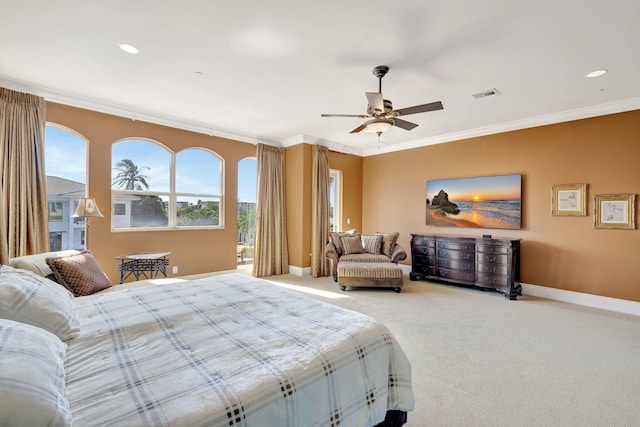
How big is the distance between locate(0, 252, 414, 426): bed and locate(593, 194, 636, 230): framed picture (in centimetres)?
436

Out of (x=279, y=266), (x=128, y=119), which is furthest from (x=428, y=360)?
(x=128, y=119)

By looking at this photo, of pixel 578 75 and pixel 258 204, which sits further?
pixel 258 204

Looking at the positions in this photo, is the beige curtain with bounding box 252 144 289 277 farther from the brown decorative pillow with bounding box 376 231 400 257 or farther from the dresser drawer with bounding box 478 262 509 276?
the dresser drawer with bounding box 478 262 509 276

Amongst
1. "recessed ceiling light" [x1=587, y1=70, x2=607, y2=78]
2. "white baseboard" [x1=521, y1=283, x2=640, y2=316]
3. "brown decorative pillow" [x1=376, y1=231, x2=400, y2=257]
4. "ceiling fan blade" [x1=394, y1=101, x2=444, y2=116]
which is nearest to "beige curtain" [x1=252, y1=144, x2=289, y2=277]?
"brown decorative pillow" [x1=376, y1=231, x2=400, y2=257]

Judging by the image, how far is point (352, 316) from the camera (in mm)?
1745

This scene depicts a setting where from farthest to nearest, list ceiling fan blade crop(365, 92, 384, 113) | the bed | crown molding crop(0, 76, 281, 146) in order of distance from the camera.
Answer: crown molding crop(0, 76, 281, 146) < ceiling fan blade crop(365, 92, 384, 113) < the bed

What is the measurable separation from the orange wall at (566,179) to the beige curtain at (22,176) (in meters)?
6.17

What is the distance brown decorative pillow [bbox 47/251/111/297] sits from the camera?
2.50 m

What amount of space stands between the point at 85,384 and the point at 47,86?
423 cm

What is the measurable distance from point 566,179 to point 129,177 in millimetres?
6779

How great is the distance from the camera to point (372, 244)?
5629 millimetres

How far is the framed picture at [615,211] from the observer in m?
3.90

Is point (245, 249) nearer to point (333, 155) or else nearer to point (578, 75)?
point (333, 155)

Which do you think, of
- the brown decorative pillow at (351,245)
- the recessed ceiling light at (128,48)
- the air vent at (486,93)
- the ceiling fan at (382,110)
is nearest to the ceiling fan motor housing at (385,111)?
the ceiling fan at (382,110)
